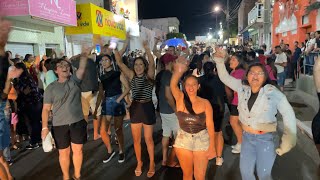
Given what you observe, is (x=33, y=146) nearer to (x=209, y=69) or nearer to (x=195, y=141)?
(x=209, y=69)

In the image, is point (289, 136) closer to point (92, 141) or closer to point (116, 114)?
point (116, 114)

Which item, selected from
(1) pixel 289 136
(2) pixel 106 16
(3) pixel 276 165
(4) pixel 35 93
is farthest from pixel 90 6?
(1) pixel 289 136

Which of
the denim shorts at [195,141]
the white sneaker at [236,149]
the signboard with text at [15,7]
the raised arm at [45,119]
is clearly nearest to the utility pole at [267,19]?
the signboard with text at [15,7]

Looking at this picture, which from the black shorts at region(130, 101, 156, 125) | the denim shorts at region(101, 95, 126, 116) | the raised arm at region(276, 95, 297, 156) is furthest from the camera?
the denim shorts at region(101, 95, 126, 116)

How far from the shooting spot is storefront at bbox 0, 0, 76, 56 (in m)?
10.2

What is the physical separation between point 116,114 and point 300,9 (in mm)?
16853

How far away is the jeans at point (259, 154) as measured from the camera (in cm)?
328

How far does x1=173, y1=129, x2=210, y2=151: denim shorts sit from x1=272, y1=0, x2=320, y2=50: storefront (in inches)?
564

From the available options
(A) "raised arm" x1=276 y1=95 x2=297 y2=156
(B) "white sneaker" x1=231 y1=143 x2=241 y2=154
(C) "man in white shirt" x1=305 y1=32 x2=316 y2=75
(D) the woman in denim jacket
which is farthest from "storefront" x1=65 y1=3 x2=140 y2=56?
(A) "raised arm" x1=276 y1=95 x2=297 y2=156

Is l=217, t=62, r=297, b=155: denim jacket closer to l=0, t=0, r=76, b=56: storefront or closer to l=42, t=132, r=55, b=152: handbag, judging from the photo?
l=42, t=132, r=55, b=152: handbag

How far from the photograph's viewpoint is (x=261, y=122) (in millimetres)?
3244

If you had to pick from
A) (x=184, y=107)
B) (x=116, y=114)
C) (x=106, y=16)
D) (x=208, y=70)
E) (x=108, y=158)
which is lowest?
(x=108, y=158)

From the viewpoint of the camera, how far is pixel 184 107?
359cm

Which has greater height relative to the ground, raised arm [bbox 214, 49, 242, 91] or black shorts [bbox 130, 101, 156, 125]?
raised arm [bbox 214, 49, 242, 91]
